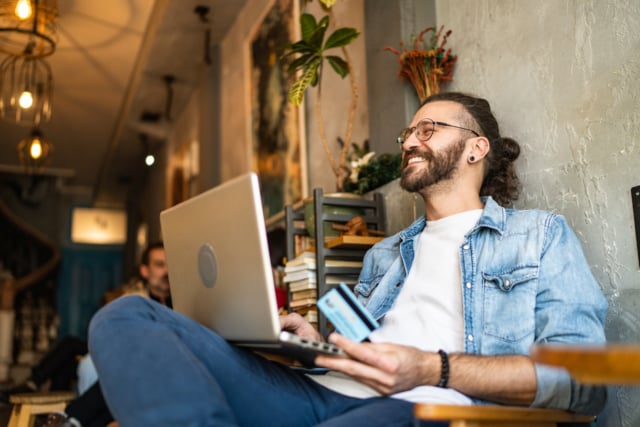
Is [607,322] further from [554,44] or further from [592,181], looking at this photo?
[554,44]

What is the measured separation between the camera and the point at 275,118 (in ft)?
15.4

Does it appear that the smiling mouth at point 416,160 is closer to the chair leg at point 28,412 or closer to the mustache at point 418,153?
the mustache at point 418,153

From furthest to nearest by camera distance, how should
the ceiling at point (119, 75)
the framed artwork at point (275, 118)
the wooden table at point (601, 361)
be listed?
the ceiling at point (119, 75) < the framed artwork at point (275, 118) < the wooden table at point (601, 361)

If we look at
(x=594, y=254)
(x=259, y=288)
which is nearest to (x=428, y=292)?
(x=594, y=254)

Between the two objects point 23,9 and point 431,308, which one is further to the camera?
point 23,9

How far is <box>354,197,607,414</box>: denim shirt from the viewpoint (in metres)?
1.43

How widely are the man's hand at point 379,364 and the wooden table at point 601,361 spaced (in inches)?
20.9

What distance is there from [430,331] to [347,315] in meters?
0.39

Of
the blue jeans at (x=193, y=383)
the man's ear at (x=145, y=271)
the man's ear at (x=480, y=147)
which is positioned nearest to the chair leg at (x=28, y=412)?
the man's ear at (x=145, y=271)

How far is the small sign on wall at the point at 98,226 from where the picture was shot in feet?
40.3

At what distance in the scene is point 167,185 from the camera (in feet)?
27.3

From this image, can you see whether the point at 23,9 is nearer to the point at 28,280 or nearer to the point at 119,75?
the point at 119,75

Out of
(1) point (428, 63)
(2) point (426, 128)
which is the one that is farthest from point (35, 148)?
(2) point (426, 128)

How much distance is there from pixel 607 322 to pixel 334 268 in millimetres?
1130
